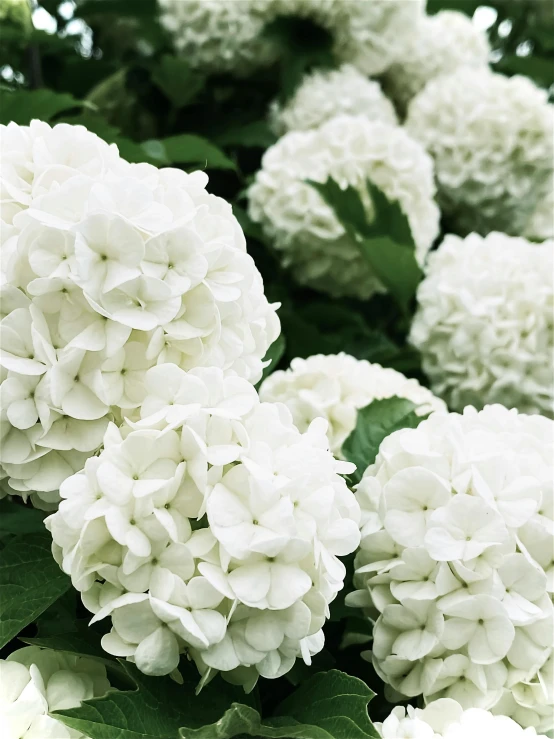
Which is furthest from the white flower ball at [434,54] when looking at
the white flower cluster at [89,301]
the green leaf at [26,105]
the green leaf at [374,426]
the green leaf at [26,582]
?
the green leaf at [26,582]

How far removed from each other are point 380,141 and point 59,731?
897mm

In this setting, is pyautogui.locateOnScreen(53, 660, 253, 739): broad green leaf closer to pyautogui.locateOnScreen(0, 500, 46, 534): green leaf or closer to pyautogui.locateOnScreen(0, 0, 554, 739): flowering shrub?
pyautogui.locateOnScreen(0, 0, 554, 739): flowering shrub

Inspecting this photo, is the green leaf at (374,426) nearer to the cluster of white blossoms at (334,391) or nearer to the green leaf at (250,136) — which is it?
the cluster of white blossoms at (334,391)

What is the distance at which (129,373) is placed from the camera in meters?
0.54

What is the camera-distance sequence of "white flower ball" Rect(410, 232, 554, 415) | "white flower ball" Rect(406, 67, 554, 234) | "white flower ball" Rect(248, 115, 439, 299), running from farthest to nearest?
1. "white flower ball" Rect(406, 67, 554, 234)
2. "white flower ball" Rect(248, 115, 439, 299)
3. "white flower ball" Rect(410, 232, 554, 415)

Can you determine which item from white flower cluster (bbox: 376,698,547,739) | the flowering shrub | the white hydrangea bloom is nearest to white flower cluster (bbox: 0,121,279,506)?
the flowering shrub

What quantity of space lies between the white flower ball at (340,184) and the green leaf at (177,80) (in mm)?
237

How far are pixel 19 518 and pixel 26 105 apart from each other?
1.56ft

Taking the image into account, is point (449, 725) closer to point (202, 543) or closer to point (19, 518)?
point (202, 543)

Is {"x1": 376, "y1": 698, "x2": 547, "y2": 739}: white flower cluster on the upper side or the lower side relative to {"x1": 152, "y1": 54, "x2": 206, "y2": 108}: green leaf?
upper

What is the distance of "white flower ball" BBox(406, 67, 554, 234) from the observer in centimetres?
129

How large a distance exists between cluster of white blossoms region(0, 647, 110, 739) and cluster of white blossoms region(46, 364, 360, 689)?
56mm

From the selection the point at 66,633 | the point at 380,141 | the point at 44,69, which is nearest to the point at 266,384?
the point at 66,633

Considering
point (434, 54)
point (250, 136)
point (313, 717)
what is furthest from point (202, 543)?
point (434, 54)
